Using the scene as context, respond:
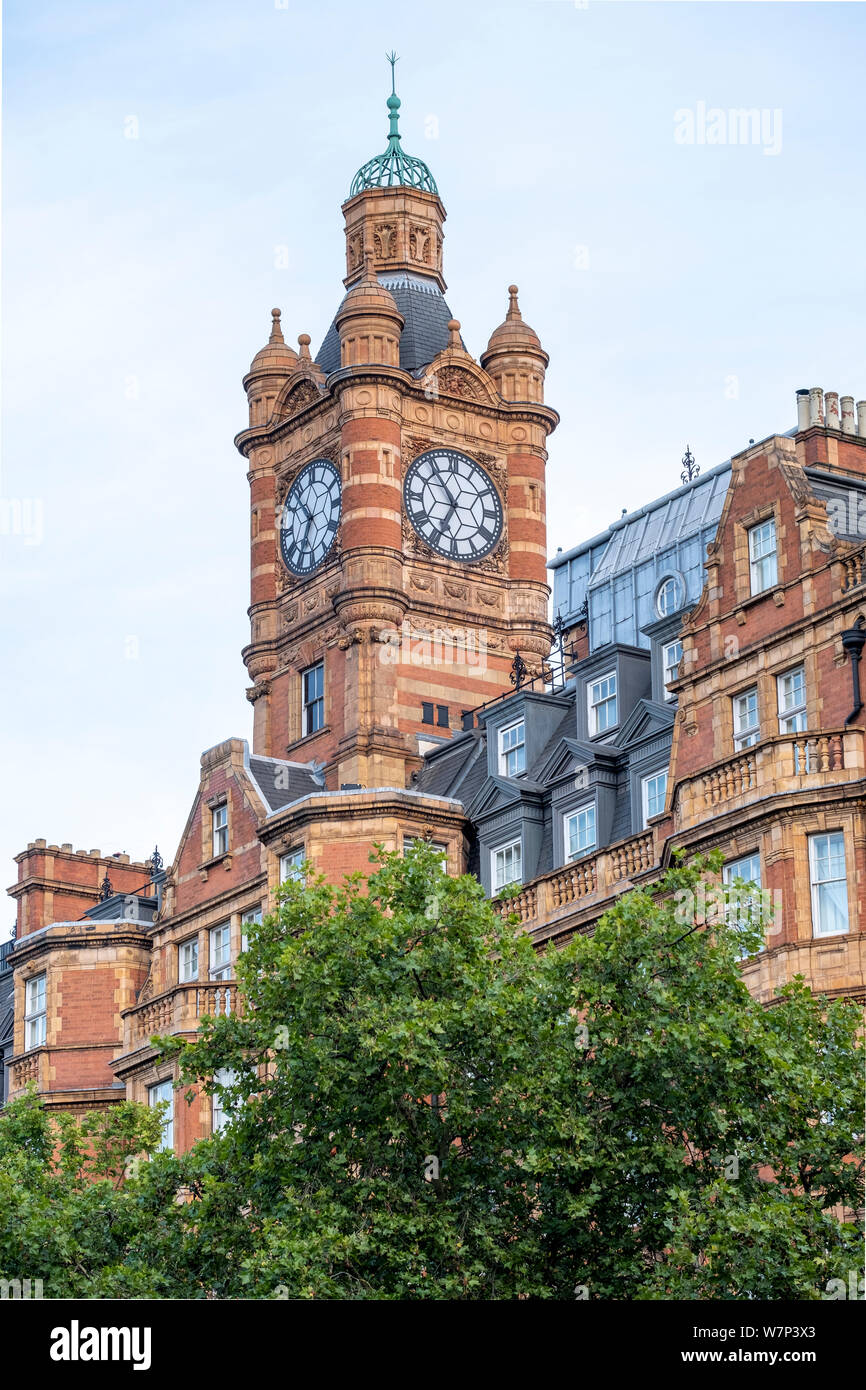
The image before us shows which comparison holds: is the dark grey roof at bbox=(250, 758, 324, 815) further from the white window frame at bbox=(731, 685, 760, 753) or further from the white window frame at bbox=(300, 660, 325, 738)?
the white window frame at bbox=(731, 685, 760, 753)

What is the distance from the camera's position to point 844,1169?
38500mm

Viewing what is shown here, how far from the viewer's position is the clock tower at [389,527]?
230 ft

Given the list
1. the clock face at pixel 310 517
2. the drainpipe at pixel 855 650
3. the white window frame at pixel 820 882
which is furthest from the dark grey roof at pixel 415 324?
the white window frame at pixel 820 882

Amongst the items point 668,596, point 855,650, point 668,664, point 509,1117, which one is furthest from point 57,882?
point 509,1117

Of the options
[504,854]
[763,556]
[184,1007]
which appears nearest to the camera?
[763,556]

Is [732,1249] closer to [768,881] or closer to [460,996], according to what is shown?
[460,996]

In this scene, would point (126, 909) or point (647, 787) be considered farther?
point (126, 909)

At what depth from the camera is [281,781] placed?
216ft

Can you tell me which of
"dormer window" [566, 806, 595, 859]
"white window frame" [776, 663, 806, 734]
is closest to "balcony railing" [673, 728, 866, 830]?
"white window frame" [776, 663, 806, 734]

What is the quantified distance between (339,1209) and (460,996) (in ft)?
12.9

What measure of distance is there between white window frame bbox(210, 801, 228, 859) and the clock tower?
4093 millimetres

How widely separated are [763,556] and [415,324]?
94.7 feet

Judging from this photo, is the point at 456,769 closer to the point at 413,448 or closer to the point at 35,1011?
the point at 413,448
